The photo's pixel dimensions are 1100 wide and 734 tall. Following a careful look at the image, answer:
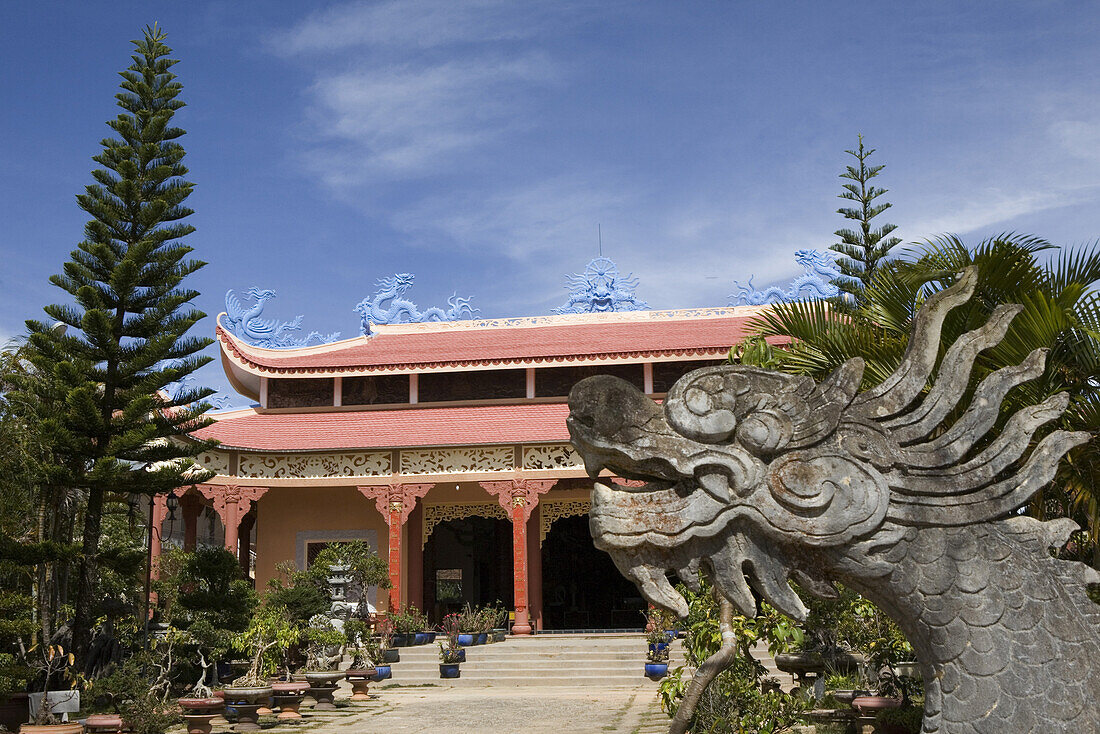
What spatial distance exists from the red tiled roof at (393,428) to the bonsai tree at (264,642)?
4600mm

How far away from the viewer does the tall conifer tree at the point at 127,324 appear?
10.6 metres

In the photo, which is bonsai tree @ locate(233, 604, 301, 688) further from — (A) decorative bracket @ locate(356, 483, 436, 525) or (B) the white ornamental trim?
(B) the white ornamental trim

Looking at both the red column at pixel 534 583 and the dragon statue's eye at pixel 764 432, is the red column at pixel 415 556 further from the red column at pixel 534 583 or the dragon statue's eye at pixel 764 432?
the dragon statue's eye at pixel 764 432

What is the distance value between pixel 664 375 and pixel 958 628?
16.4 meters

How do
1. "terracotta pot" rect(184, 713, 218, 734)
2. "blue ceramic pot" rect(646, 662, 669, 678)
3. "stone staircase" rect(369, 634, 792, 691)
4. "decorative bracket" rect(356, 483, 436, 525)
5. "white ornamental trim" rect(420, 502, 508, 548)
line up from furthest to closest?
"white ornamental trim" rect(420, 502, 508, 548) → "decorative bracket" rect(356, 483, 436, 525) → "stone staircase" rect(369, 634, 792, 691) → "blue ceramic pot" rect(646, 662, 669, 678) → "terracotta pot" rect(184, 713, 218, 734)

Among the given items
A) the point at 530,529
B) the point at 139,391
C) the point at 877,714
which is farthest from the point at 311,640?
the point at 877,714

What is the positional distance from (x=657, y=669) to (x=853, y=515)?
37.1 ft

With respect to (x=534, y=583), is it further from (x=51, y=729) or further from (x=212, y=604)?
(x=51, y=729)

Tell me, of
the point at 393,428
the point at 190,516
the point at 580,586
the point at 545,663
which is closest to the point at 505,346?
the point at 393,428

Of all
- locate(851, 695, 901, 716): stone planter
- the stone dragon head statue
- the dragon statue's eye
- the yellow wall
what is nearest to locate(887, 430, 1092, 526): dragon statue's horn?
the stone dragon head statue

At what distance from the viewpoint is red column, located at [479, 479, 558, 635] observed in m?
15.8

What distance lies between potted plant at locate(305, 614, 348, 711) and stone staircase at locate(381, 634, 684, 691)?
1.75m

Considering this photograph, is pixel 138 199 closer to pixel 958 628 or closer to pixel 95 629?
pixel 95 629

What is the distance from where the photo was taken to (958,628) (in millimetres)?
2240
